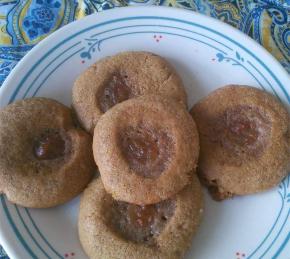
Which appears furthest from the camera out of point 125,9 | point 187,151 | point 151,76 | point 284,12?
point 284,12

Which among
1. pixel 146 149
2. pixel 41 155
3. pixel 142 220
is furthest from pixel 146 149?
pixel 41 155

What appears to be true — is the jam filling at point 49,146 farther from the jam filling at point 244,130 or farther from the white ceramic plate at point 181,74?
the jam filling at point 244,130

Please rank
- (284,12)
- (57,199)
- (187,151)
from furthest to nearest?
(284,12), (57,199), (187,151)

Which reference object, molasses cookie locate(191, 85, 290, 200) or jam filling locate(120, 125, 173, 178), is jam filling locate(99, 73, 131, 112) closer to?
jam filling locate(120, 125, 173, 178)

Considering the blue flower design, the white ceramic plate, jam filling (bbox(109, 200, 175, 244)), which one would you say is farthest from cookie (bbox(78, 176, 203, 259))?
the blue flower design

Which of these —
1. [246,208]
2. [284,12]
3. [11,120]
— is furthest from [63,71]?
[284,12]

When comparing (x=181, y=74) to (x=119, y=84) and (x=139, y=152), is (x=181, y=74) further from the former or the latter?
(x=139, y=152)

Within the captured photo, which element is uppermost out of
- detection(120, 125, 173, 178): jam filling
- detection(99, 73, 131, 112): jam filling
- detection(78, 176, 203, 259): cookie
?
detection(99, 73, 131, 112): jam filling

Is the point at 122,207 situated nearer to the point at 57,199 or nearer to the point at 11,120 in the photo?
the point at 57,199
